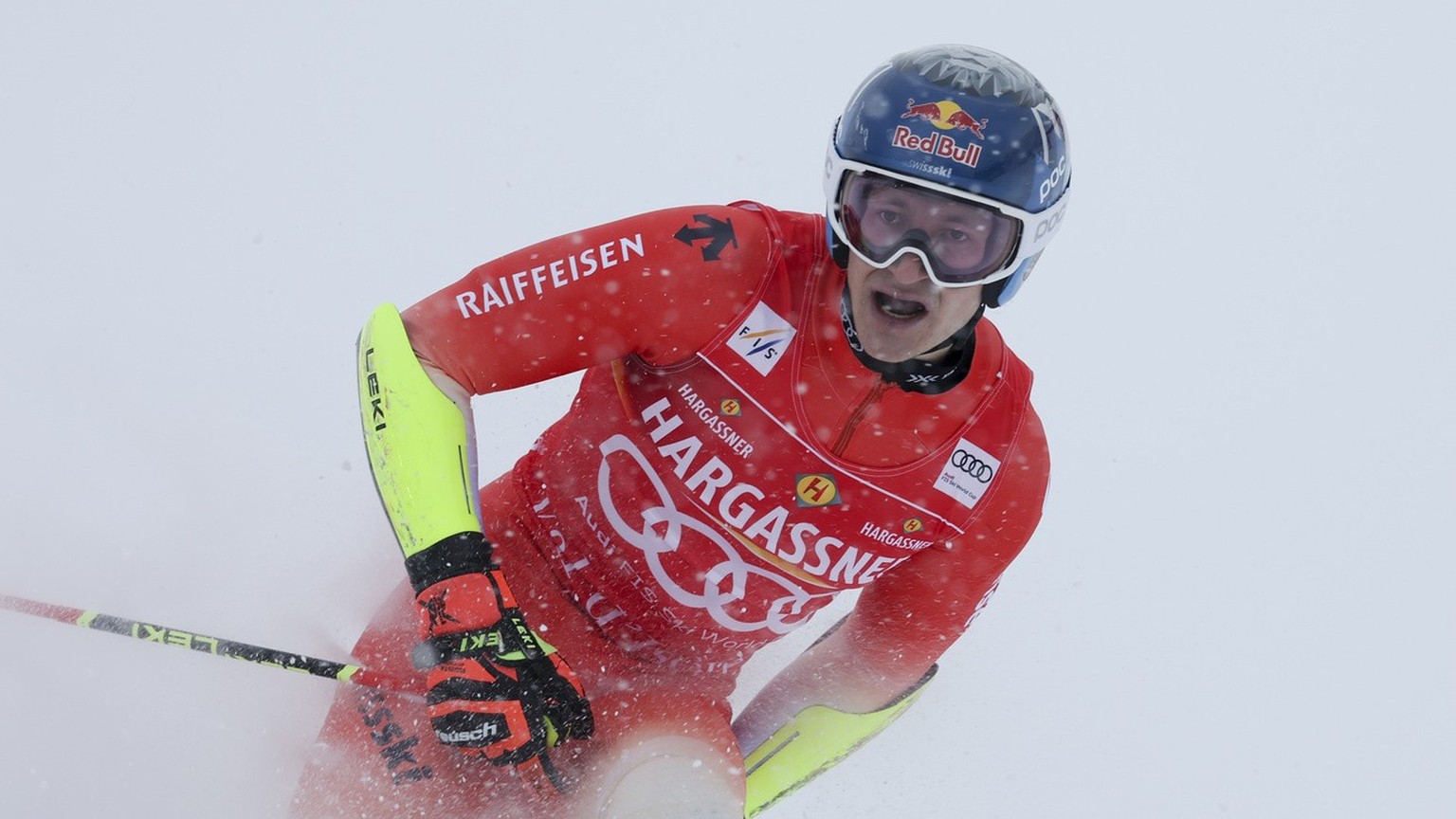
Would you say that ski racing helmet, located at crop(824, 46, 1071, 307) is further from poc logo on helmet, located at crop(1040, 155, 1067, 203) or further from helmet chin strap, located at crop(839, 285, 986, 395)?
helmet chin strap, located at crop(839, 285, 986, 395)

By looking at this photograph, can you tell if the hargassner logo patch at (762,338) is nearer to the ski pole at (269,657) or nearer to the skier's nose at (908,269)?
the skier's nose at (908,269)

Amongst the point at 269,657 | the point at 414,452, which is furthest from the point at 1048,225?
the point at 269,657

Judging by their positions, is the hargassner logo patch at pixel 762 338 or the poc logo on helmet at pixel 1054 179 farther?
the hargassner logo patch at pixel 762 338

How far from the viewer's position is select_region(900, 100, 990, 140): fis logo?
7.14 feet

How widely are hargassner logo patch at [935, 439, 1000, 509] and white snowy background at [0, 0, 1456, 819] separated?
164cm

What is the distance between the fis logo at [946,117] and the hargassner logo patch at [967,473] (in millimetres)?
625

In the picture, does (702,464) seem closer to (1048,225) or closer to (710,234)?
(710,234)

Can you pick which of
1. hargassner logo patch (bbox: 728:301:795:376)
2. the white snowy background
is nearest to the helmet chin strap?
hargassner logo patch (bbox: 728:301:795:376)

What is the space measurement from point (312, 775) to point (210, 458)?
1991 millimetres

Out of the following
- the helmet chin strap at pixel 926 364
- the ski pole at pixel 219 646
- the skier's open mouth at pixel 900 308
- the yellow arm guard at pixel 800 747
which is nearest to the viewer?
the skier's open mouth at pixel 900 308

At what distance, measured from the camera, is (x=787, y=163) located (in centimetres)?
661

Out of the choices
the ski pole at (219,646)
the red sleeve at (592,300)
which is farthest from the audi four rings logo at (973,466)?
the ski pole at (219,646)

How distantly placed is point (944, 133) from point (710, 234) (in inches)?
18.2

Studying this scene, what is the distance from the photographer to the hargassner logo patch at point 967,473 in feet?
8.16
